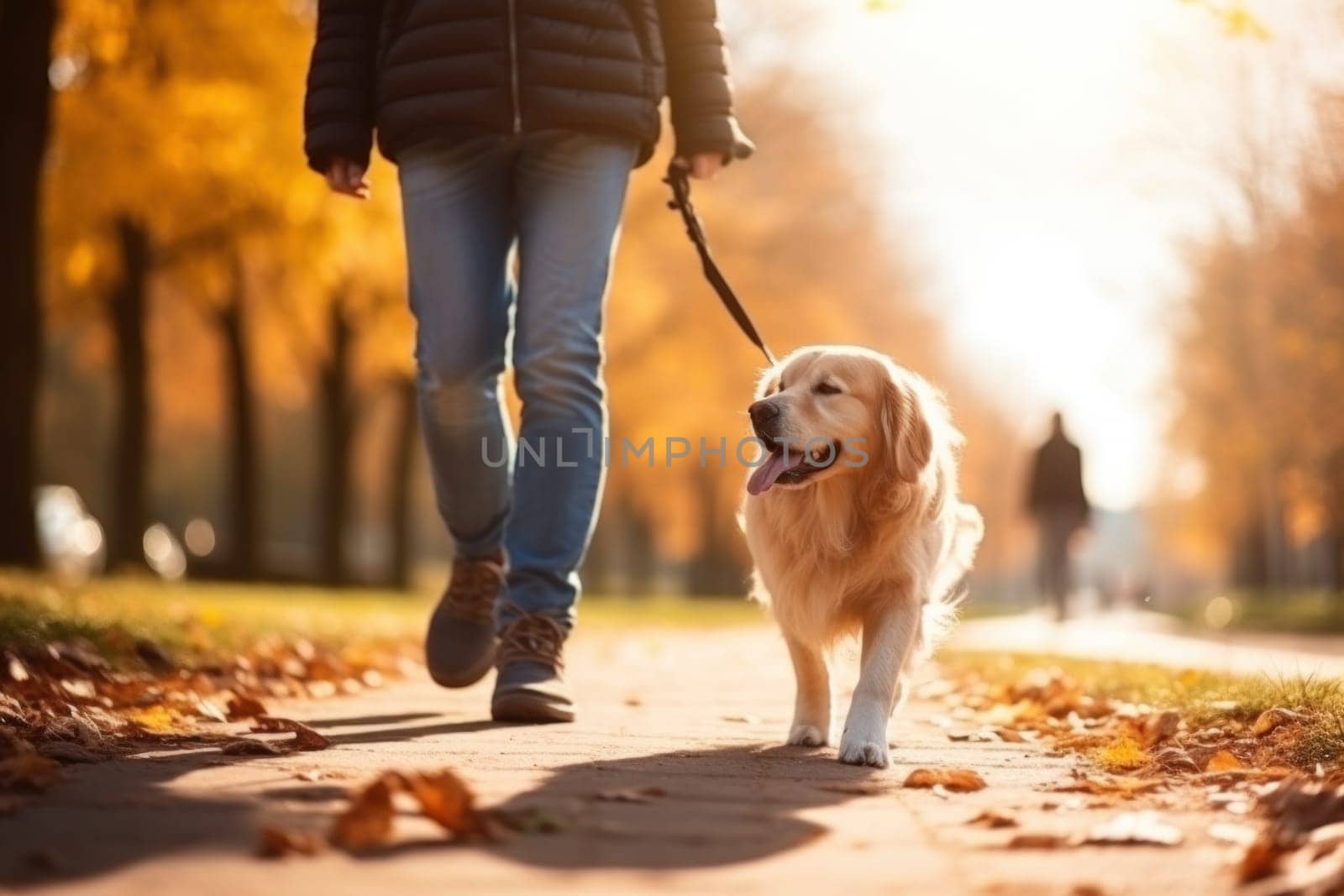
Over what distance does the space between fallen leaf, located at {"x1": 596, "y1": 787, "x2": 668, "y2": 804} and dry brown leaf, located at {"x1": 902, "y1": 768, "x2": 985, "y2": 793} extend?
645 mm

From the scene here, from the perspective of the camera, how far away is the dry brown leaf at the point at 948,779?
3361 millimetres

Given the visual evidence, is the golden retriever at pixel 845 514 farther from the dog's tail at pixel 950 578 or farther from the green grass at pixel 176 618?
the green grass at pixel 176 618

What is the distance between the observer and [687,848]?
2520 mm

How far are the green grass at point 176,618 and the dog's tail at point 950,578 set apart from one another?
9.13 feet

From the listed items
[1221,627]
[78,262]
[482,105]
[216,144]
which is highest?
[216,144]

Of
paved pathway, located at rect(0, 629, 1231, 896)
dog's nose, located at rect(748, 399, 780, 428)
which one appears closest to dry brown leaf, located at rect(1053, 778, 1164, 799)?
paved pathway, located at rect(0, 629, 1231, 896)

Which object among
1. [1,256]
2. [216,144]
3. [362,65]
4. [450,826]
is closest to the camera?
[450,826]

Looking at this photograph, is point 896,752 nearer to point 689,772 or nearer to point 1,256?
point 689,772

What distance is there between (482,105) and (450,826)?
2.58m

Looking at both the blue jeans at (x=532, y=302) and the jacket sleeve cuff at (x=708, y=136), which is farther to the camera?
the jacket sleeve cuff at (x=708, y=136)

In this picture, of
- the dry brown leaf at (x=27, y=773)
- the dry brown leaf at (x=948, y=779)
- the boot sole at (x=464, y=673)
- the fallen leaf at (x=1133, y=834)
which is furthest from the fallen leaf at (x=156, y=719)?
the fallen leaf at (x=1133, y=834)

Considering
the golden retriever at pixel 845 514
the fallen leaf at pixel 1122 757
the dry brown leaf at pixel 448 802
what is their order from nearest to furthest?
1. the dry brown leaf at pixel 448 802
2. the fallen leaf at pixel 1122 757
3. the golden retriever at pixel 845 514

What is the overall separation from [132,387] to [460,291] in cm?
1416

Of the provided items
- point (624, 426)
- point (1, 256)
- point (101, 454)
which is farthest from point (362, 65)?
point (101, 454)
